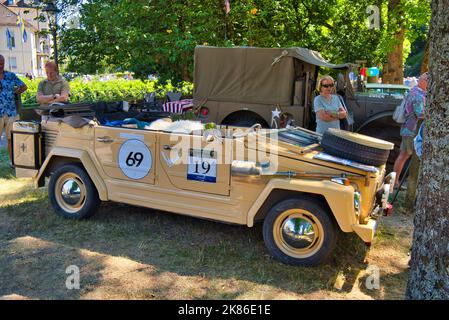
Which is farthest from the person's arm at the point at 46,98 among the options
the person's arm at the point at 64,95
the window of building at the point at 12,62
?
the window of building at the point at 12,62

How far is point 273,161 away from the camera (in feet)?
14.0

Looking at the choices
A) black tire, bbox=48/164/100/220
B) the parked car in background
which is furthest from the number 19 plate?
the parked car in background

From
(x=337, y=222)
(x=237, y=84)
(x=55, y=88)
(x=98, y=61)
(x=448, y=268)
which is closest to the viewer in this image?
(x=448, y=268)

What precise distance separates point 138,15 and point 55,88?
484 cm

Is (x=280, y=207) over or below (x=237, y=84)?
below

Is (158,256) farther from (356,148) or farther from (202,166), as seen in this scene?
(356,148)

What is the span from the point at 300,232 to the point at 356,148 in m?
0.93

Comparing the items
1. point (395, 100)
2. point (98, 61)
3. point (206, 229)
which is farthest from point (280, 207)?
point (98, 61)

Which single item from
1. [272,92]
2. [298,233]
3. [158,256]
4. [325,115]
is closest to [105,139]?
[158,256]

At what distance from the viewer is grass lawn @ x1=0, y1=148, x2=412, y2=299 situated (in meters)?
3.78

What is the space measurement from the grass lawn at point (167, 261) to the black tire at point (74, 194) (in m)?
0.12

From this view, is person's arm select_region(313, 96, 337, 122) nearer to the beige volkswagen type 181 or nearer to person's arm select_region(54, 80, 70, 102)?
the beige volkswagen type 181
